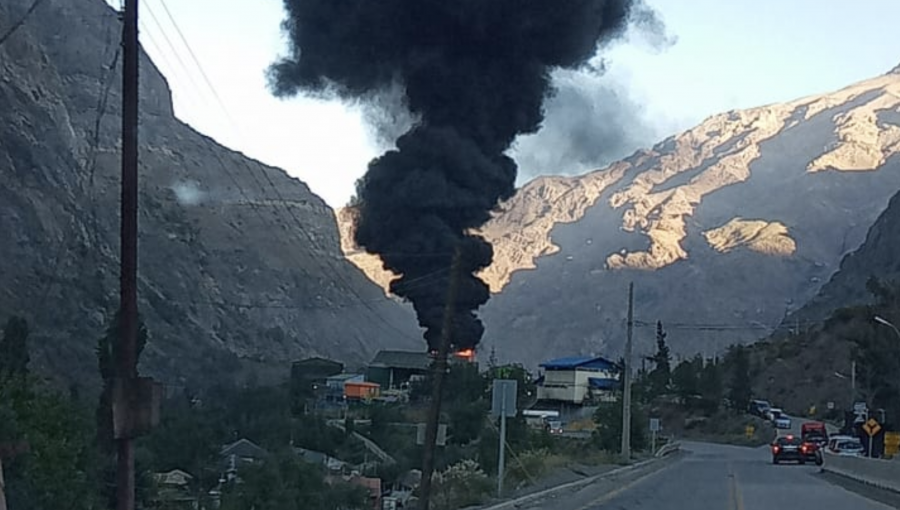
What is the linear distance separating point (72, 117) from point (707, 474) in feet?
178

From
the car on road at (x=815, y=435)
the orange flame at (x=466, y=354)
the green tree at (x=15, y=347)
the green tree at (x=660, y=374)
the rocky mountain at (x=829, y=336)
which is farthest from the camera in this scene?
the rocky mountain at (x=829, y=336)

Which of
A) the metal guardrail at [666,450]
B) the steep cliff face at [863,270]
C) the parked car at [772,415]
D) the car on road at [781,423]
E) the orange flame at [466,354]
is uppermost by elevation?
the steep cliff face at [863,270]

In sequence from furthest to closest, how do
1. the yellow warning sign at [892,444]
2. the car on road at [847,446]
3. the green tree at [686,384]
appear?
the green tree at [686,384] < the car on road at [847,446] < the yellow warning sign at [892,444]

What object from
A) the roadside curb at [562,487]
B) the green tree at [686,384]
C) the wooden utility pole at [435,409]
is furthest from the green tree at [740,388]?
the wooden utility pole at [435,409]

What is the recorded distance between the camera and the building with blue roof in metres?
93.6

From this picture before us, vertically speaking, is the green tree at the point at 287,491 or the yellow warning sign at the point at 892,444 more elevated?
the yellow warning sign at the point at 892,444

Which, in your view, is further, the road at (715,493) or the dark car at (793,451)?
the dark car at (793,451)

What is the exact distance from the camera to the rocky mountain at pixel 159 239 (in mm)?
63312

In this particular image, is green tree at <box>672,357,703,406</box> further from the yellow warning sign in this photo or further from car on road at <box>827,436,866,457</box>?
the yellow warning sign

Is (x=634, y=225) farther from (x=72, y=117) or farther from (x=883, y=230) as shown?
(x=72, y=117)

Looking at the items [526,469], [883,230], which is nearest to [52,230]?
[526,469]

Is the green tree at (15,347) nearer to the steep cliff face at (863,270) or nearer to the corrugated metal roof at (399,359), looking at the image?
the corrugated metal roof at (399,359)

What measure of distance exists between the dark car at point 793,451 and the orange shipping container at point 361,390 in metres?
22.6

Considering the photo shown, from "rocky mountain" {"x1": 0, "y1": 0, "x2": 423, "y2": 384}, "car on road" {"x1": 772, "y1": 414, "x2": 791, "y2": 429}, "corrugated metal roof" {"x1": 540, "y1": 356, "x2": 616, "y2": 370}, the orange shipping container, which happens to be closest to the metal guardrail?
the orange shipping container
